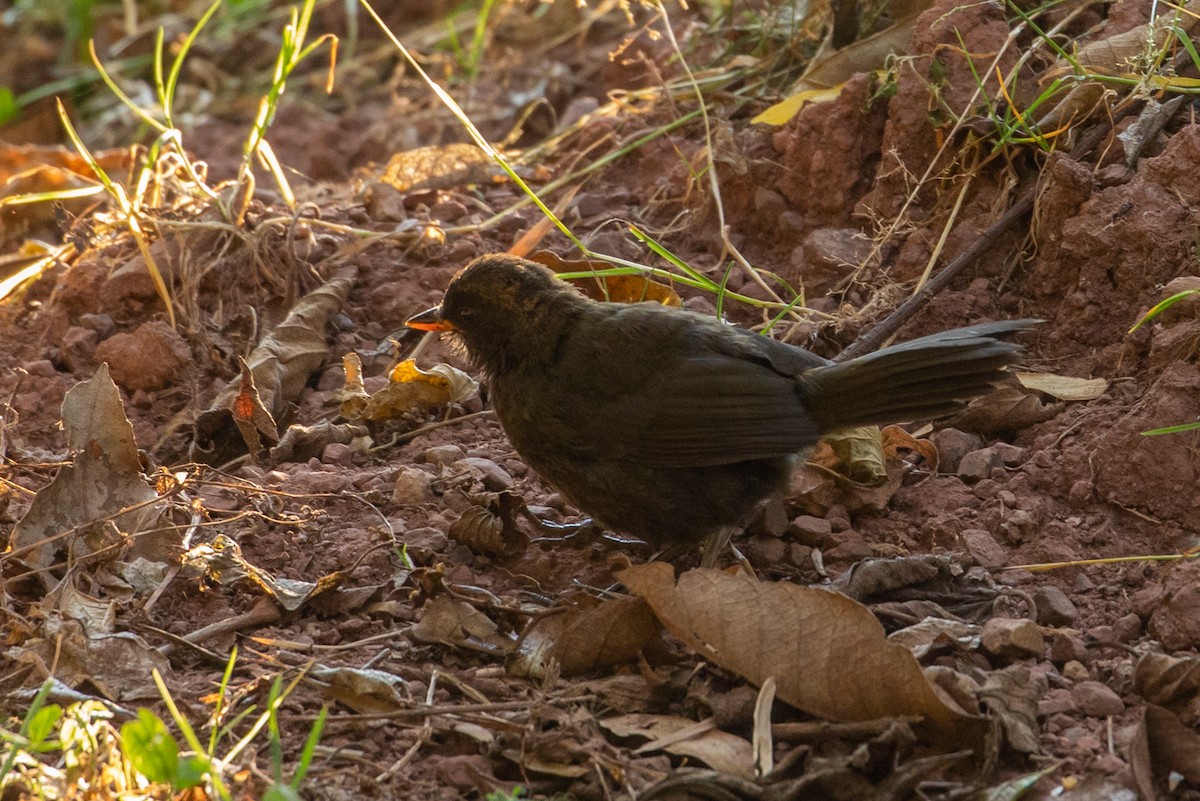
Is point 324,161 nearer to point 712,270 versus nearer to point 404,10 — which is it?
point 404,10

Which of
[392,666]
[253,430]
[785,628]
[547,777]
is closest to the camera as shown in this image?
[547,777]

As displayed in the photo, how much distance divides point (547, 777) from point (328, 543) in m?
1.29

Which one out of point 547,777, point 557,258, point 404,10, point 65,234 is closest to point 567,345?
point 557,258

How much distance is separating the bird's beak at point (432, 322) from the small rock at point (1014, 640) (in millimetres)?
2062

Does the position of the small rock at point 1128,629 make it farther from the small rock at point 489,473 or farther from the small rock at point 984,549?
the small rock at point 489,473

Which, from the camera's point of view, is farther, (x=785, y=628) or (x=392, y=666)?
(x=392, y=666)

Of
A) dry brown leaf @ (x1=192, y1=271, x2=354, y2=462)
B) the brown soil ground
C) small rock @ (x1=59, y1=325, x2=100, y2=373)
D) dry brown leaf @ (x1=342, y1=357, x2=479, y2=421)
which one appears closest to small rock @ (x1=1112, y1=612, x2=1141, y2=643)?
the brown soil ground

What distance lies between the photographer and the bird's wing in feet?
12.8

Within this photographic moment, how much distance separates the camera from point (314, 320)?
5004 mm

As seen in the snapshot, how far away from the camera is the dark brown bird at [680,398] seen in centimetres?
381

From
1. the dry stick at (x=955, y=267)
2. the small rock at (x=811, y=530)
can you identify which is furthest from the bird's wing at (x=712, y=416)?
the dry stick at (x=955, y=267)

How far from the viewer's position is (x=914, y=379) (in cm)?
378

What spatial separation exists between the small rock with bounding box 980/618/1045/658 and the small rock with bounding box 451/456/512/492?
168cm

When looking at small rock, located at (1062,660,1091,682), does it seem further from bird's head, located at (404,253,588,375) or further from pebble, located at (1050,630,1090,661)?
bird's head, located at (404,253,588,375)
